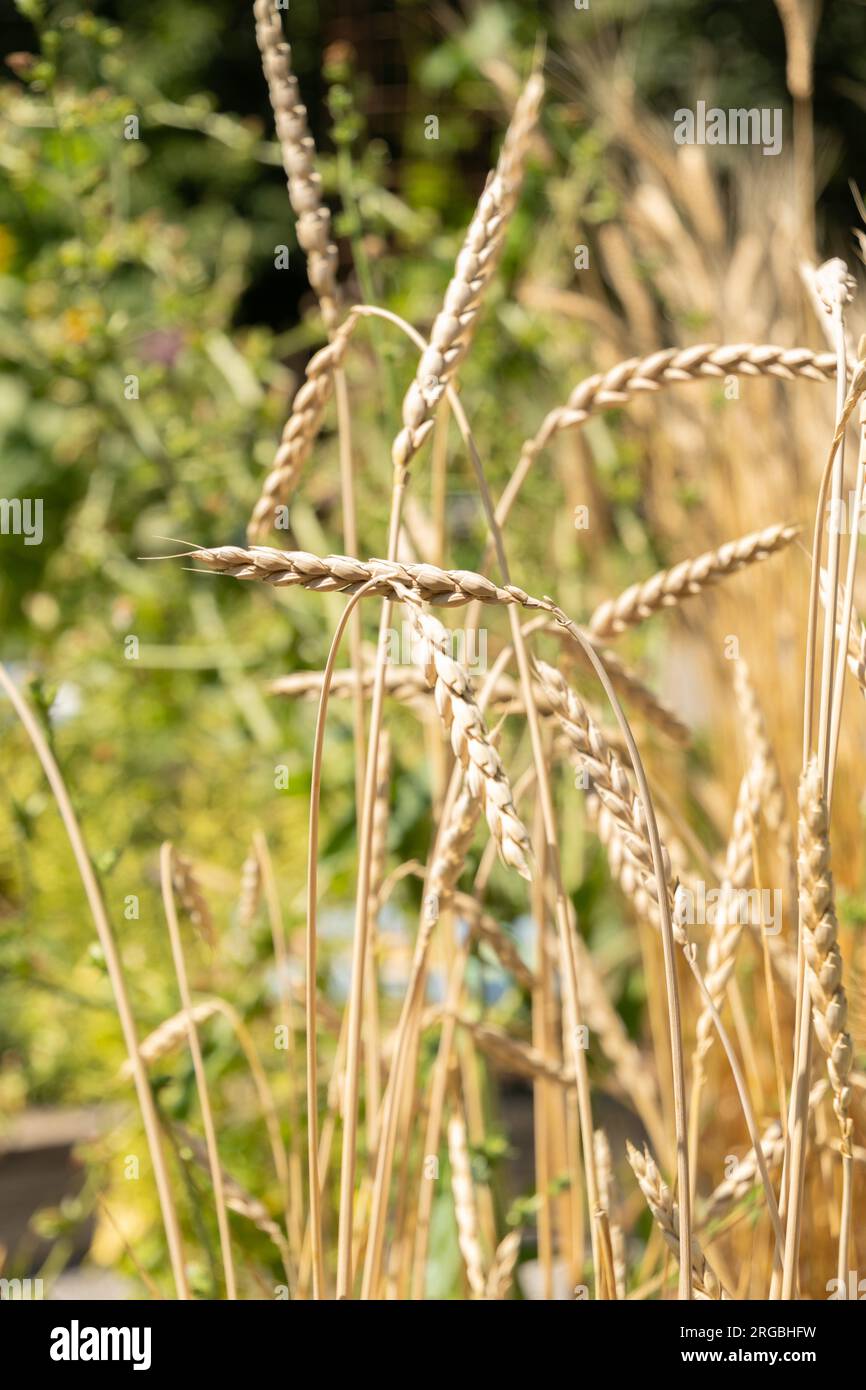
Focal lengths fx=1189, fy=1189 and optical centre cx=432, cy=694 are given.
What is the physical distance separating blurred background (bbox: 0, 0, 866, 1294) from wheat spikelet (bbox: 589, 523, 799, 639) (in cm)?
22

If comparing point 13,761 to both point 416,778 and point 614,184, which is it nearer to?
point 416,778

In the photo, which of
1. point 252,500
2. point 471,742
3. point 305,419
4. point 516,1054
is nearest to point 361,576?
point 471,742

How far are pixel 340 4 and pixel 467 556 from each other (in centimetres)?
145

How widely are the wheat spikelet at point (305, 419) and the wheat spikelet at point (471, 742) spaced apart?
19 cm

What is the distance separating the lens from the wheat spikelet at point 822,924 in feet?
1.03

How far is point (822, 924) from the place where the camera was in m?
0.32

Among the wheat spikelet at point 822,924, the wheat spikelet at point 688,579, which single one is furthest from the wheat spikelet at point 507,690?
the wheat spikelet at point 822,924

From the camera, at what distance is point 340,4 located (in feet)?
6.49

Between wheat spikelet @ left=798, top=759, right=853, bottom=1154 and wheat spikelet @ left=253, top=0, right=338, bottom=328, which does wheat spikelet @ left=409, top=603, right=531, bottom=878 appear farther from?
wheat spikelet @ left=253, top=0, right=338, bottom=328

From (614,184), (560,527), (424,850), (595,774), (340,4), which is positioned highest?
(340,4)

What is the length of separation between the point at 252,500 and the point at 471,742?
82 centimetres

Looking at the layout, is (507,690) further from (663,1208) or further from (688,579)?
(663,1208)

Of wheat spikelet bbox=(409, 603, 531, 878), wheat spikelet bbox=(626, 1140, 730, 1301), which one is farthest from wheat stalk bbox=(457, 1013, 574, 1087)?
wheat spikelet bbox=(409, 603, 531, 878)
